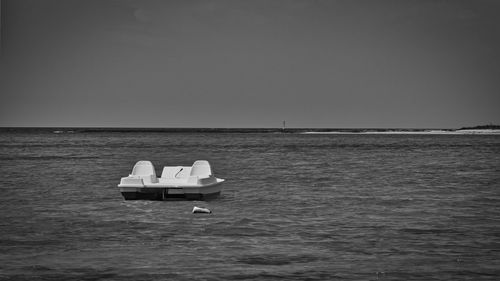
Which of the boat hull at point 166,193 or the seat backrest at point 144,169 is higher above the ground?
the seat backrest at point 144,169

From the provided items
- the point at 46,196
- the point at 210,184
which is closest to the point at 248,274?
the point at 210,184

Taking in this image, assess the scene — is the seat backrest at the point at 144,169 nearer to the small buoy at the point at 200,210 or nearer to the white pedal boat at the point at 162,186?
the white pedal boat at the point at 162,186

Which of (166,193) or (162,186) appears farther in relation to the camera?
(166,193)

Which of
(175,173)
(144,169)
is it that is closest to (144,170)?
(144,169)

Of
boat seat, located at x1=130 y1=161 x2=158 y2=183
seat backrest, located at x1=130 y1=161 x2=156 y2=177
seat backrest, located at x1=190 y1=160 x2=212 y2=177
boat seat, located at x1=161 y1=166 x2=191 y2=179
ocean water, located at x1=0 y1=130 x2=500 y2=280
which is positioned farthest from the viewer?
boat seat, located at x1=161 y1=166 x2=191 y2=179

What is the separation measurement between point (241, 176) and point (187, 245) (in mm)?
30770

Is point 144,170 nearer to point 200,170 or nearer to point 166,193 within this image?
point 166,193

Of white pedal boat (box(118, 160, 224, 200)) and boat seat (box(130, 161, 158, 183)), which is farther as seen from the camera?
boat seat (box(130, 161, 158, 183))

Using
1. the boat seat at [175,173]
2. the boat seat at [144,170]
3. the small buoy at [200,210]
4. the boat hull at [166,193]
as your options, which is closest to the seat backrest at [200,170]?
the boat seat at [175,173]

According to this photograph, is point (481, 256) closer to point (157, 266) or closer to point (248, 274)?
point (248, 274)

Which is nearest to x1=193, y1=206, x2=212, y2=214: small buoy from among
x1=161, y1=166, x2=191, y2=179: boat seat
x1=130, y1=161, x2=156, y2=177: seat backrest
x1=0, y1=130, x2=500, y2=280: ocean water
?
x1=0, y1=130, x2=500, y2=280: ocean water

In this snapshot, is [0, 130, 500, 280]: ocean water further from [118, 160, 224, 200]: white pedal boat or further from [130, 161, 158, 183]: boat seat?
[130, 161, 158, 183]: boat seat

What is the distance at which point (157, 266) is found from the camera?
51.9 feet

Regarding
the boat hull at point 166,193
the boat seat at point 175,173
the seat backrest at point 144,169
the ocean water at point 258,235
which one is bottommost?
the ocean water at point 258,235
